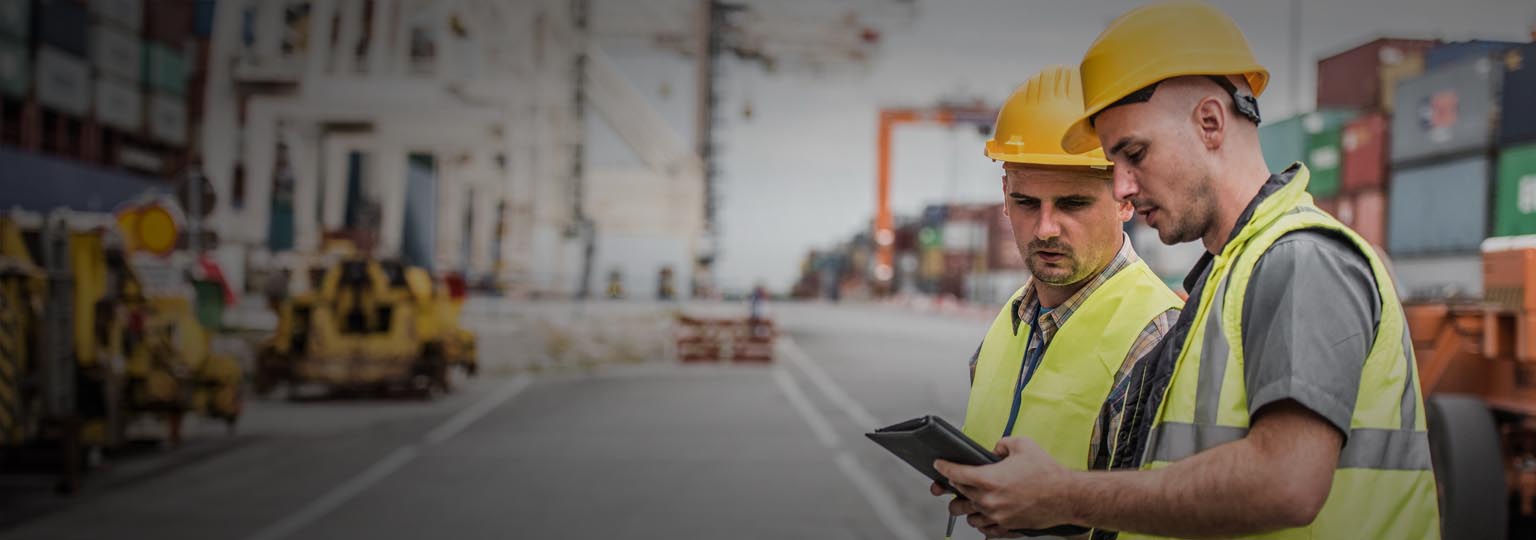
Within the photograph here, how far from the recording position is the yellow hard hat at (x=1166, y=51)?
5.34 feet

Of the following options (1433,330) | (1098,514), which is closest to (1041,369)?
(1098,514)

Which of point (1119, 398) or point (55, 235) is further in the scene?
point (55, 235)

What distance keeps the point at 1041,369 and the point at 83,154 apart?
3708cm

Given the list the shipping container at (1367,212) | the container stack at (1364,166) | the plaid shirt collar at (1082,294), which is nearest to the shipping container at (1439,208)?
the shipping container at (1367,212)

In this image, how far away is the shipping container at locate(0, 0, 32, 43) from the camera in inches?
1123

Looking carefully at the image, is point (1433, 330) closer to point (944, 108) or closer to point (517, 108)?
point (944, 108)

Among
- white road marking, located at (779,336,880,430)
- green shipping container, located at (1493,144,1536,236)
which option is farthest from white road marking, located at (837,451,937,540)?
green shipping container, located at (1493,144,1536,236)

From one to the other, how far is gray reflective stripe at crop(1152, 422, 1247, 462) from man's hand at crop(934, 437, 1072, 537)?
0.47ft

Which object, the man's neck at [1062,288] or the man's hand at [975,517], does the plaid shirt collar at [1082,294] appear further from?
the man's hand at [975,517]

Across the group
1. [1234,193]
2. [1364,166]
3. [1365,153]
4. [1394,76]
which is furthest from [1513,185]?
[1365,153]

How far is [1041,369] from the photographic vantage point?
6.76 ft

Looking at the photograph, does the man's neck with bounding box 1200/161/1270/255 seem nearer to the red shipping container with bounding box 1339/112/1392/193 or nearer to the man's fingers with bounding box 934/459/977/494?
the man's fingers with bounding box 934/459/977/494

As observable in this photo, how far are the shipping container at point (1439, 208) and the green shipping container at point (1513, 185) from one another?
6.09 ft

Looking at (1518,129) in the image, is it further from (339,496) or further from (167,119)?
(167,119)
